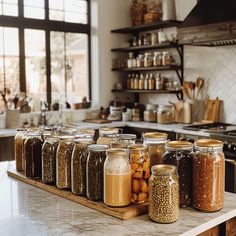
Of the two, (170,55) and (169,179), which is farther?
(170,55)

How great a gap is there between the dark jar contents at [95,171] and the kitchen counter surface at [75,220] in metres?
0.07

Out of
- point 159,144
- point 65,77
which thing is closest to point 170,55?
point 65,77

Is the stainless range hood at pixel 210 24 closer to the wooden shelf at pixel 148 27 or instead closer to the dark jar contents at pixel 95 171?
the wooden shelf at pixel 148 27

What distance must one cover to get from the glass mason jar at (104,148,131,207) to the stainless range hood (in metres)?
2.66

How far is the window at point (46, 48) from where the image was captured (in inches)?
191

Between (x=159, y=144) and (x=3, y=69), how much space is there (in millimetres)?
3553

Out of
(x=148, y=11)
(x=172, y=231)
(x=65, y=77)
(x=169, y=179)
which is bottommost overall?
(x=172, y=231)

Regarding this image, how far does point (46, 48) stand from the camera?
16.9 feet

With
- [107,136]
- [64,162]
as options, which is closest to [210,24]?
[107,136]

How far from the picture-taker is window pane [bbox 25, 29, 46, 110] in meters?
5.00

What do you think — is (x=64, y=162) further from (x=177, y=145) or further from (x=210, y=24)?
(x=210, y=24)

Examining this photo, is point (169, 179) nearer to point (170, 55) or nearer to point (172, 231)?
point (172, 231)

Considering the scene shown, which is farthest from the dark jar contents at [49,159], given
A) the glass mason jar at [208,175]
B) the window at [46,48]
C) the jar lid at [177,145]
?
the window at [46,48]

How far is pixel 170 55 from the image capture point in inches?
196
